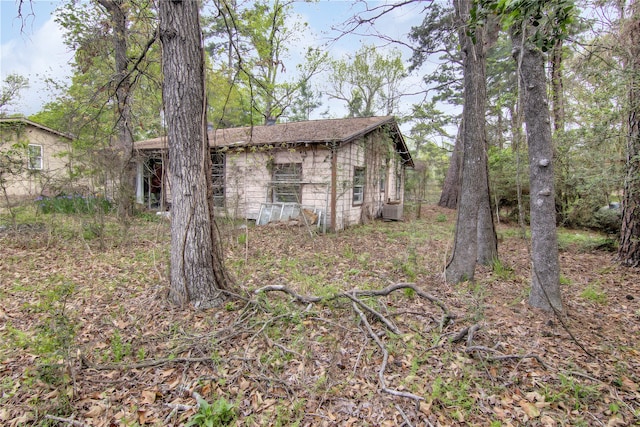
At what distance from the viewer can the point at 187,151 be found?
343cm

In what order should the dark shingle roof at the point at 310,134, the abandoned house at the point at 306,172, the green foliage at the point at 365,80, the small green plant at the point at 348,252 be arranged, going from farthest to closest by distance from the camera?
the green foliage at the point at 365,80
the abandoned house at the point at 306,172
the dark shingle roof at the point at 310,134
the small green plant at the point at 348,252

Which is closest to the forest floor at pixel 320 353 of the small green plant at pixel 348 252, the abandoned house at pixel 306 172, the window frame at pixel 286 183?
the small green plant at pixel 348 252

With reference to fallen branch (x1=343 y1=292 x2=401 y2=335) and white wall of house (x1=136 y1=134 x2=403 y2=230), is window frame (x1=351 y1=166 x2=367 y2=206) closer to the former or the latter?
white wall of house (x1=136 y1=134 x2=403 y2=230)

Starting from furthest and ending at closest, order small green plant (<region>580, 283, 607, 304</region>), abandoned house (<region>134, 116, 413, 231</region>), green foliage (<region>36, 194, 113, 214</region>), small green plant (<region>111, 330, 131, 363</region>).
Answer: abandoned house (<region>134, 116, 413, 231</region>) < green foliage (<region>36, 194, 113, 214</region>) < small green plant (<region>580, 283, 607, 304</region>) < small green plant (<region>111, 330, 131, 363</region>)

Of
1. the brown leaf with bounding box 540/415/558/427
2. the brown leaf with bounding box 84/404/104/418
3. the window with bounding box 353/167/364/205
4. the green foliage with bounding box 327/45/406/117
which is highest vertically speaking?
the green foliage with bounding box 327/45/406/117

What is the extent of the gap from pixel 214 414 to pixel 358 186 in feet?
30.8

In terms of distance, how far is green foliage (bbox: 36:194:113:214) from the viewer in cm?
682

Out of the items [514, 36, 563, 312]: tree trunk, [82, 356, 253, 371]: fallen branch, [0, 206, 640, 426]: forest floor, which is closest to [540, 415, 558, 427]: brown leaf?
[0, 206, 640, 426]: forest floor

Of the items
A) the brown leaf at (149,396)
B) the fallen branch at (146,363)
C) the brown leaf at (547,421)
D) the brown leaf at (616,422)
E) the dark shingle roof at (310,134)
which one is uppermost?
the dark shingle roof at (310,134)

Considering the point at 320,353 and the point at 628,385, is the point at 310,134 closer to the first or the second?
the point at 320,353

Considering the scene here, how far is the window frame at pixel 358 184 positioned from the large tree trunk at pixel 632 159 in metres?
6.75

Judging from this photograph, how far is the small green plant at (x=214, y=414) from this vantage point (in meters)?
2.09

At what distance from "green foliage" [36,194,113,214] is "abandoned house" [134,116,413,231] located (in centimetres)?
164

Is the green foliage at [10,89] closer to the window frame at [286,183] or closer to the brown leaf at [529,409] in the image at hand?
the window frame at [286,183]
